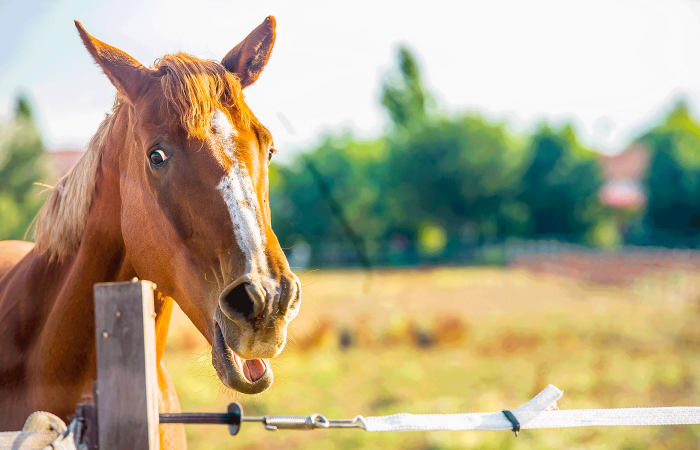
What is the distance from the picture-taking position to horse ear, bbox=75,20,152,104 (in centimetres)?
159

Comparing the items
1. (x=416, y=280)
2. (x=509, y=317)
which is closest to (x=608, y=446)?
(x=509, y=317)

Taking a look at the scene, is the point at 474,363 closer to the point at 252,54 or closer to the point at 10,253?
the point at 10,253

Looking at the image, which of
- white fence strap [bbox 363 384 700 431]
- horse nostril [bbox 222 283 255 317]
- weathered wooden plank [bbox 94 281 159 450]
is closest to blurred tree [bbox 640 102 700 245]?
white fence strap [bbox 363 384 700 431]

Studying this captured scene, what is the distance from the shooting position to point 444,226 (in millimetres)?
33938

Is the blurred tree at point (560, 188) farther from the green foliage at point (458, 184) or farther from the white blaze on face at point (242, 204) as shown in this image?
the white blaze on face at point (242, 204)

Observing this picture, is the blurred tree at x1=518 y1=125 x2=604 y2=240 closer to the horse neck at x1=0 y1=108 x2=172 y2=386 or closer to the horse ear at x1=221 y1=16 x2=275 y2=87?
the horse ear at x1=221 y1=16 x2=275 y2=87

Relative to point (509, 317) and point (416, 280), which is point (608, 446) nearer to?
point (509, 317)

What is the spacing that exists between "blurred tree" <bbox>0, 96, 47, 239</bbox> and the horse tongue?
16.1 metres

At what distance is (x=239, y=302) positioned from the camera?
1283 millimetres

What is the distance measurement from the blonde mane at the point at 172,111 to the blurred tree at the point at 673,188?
32.6 m

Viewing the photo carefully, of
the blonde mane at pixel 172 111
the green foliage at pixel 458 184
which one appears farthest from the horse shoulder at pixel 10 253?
the green foliage at pixel 458 184

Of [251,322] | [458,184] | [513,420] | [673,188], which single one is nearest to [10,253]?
[251,322]

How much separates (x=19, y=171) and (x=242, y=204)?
1916 centimetres

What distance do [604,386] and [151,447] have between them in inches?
332
